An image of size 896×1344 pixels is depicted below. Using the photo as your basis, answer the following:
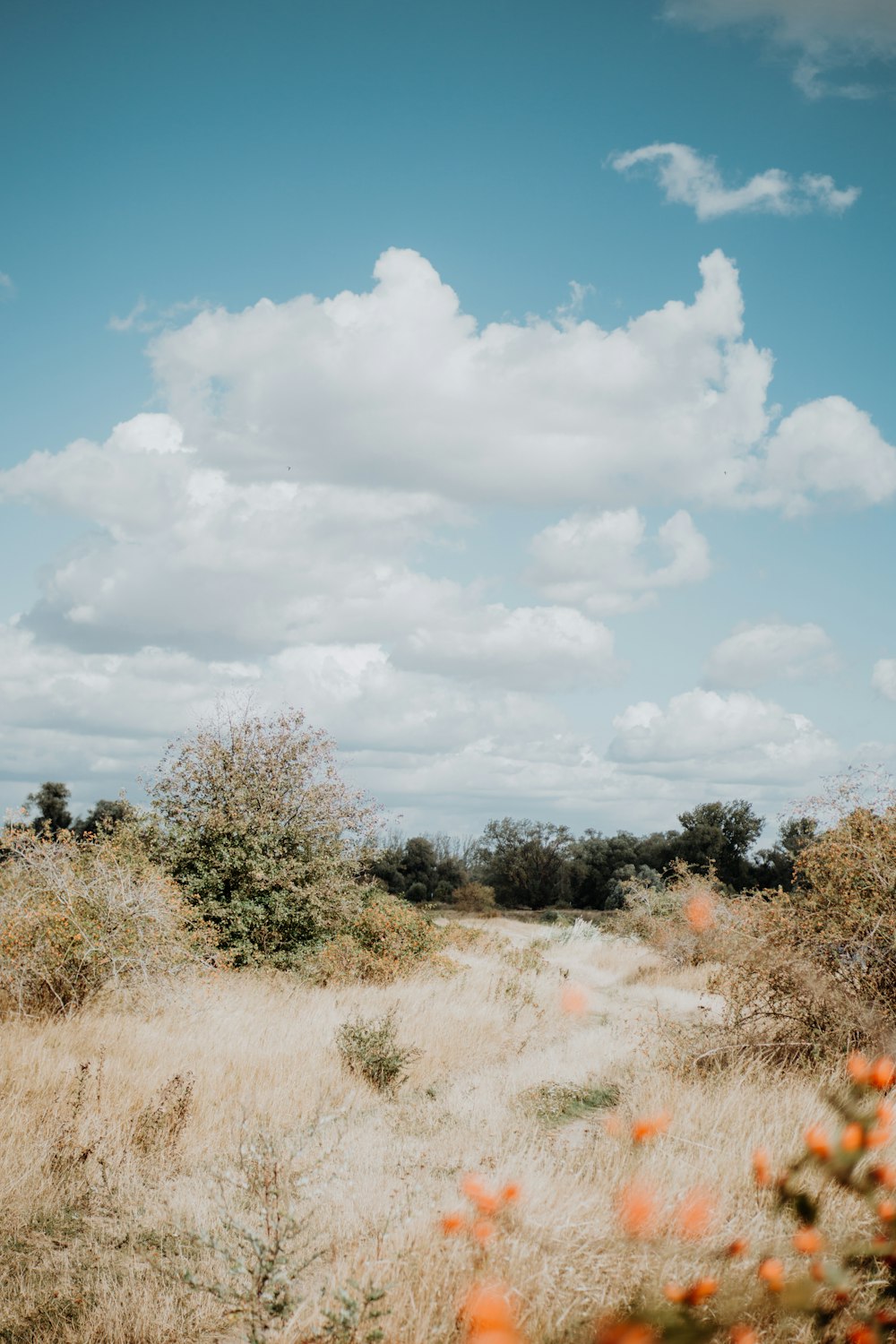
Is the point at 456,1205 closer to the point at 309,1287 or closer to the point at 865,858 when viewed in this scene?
the point at 309,1287

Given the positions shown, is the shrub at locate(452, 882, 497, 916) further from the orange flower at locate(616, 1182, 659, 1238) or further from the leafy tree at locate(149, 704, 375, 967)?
the orange flower at locate(616, 1182, 659, 1238)

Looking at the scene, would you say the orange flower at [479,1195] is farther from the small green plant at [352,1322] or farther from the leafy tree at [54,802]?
the leafy tree at [54,802]

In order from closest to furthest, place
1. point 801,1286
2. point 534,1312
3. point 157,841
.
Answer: point 801,1286 → point 534,1312 → point 157,841

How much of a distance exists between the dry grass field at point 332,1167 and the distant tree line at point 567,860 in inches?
1302

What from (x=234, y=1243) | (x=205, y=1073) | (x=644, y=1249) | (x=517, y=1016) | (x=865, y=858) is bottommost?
(x=517, y=1016)

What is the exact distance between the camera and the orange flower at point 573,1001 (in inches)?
526

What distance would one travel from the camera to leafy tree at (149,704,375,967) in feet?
51.9

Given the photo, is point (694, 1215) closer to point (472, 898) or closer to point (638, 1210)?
point (638, 1210)

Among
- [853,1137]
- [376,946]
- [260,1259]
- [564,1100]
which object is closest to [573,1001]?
[376,946]

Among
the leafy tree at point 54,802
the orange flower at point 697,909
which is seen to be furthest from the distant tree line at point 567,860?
the orange flower at point 697,909

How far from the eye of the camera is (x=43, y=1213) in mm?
4621

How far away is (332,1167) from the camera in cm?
529

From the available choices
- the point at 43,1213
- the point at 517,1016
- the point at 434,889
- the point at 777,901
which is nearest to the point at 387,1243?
the point at 43,1213

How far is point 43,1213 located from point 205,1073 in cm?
278
